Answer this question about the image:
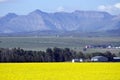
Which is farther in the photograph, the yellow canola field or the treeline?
the treeline

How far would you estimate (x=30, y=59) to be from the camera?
2916 inches

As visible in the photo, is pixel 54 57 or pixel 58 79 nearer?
pixel 58 79

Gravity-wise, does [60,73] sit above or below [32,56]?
below

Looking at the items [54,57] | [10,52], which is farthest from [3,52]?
[54,57]

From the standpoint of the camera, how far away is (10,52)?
75562 mm

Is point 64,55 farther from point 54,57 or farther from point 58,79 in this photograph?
point 58,79

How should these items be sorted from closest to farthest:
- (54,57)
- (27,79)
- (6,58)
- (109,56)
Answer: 1. (27,79)
2. (6,58)
3. (54,57)
4. (109,56)

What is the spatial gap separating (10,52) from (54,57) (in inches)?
318

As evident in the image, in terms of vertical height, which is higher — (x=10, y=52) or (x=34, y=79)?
(x=10, y=52)

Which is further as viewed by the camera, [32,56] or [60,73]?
[32,56]

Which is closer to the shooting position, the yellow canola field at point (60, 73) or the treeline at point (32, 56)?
the yellow canola field at point (60, 73)

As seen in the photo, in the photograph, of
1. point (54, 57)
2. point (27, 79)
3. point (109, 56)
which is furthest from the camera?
point (109, 56)

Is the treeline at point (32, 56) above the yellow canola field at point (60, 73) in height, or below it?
above

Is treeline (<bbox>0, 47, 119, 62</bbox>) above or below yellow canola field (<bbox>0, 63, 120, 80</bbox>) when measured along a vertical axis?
above
